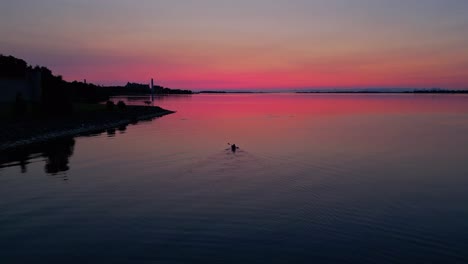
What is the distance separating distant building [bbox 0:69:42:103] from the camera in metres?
69.8

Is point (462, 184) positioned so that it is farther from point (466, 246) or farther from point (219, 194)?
point (219, 194)

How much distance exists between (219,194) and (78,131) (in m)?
42.4

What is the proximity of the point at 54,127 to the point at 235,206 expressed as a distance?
44334 mm

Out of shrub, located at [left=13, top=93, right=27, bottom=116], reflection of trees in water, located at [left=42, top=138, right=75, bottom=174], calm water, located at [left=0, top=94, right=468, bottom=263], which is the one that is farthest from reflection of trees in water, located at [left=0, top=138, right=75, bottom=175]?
shrub, located at [left=13, top=93, right=27, bottom=116]

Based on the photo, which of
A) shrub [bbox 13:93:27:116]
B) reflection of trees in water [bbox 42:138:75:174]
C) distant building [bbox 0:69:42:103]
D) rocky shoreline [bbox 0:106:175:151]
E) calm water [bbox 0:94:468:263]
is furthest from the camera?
distant building [bbox 0:69:42:103]

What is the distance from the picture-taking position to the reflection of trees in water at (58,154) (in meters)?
30.2

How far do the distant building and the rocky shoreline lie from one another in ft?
37.9

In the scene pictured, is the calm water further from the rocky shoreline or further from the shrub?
the shrub

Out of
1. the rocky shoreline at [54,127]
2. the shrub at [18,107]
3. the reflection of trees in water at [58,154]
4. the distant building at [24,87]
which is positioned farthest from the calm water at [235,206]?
the distant building at [24,87]

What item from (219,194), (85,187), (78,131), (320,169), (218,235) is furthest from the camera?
(78,131)

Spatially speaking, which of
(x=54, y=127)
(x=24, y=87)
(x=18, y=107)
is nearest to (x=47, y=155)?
(x=54, y=127)

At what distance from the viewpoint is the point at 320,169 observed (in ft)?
97.0

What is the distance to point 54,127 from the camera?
179ft

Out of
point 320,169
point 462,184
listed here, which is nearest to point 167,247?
point 320,169
